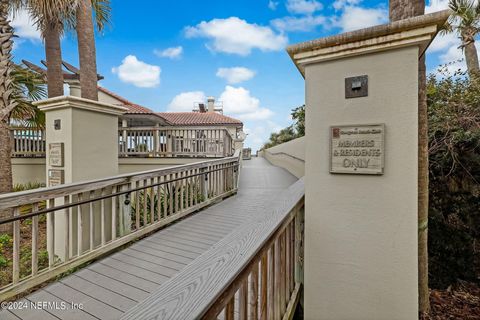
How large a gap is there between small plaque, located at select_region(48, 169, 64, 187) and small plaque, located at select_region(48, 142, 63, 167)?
98 millimetres

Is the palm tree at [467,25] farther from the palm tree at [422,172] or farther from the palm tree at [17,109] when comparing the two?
the palm tree at [17,109]

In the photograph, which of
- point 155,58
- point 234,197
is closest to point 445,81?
point 234,197

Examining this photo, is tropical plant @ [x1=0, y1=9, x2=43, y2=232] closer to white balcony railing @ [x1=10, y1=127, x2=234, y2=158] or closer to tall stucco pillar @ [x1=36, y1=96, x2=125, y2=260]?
tall stucco pillar @ [x1=36, y1=96, x2=125, y2=260]

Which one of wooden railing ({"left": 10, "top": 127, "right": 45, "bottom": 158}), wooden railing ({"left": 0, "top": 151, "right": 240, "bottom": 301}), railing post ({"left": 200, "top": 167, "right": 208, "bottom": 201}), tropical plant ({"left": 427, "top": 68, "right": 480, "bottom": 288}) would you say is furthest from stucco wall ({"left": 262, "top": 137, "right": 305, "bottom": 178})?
wooden railing ({"left": 10, "top": 127, "right": 45, "bottom": 158})

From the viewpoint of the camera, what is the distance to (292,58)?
200cm

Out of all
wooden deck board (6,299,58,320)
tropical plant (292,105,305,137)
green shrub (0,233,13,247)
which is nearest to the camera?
wooden deck board (6,299,58,320)

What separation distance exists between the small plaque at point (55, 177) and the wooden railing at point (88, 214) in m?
0.28

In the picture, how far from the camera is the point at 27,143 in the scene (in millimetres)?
8680

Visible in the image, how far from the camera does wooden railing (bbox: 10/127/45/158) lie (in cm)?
861

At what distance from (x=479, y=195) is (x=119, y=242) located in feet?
16.8

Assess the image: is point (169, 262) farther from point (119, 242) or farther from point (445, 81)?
point (445, 81)

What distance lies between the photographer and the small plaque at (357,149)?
5.41 ft

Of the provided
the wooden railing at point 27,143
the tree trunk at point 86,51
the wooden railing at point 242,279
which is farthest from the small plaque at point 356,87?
the wooden railing at point 27,143

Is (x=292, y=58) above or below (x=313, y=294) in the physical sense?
above
